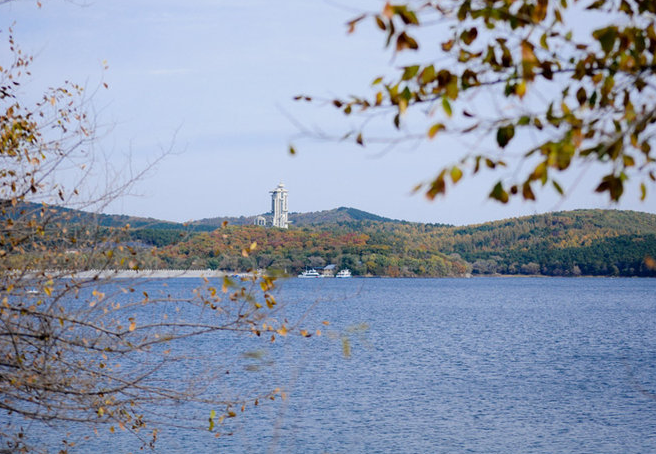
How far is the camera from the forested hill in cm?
11131

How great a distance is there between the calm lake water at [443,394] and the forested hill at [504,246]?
2220 inches

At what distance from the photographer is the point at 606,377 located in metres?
25.7

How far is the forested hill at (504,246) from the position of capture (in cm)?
11131

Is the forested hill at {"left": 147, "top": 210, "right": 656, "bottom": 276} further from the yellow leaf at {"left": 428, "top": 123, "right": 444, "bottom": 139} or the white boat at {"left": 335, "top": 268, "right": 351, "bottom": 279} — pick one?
the yellow leaf at {"left": 428, "top": 123, "right": 444, "bottom": 139}

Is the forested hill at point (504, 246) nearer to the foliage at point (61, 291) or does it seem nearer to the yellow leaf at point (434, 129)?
the foliage at point (61, 291)

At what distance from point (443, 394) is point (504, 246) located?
115 meters

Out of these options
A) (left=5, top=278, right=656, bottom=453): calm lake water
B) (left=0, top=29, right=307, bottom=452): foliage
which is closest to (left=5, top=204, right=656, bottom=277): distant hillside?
(left=5, top=278, right=656, bottom=453): calm lake water

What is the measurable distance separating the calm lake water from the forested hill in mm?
56383

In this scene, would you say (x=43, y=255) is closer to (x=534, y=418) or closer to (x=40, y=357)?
(x=40, y=357)

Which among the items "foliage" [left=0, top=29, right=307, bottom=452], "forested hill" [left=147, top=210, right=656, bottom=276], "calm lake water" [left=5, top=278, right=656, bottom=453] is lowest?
"calm lake water" [left=5, top=278, right=656, bottom=453]

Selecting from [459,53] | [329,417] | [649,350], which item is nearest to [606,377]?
[649,350]

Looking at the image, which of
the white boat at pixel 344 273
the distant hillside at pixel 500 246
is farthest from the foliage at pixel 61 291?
the white boat at pixel 344 273

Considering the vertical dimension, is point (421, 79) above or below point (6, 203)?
above

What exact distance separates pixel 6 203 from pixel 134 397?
1944mm
